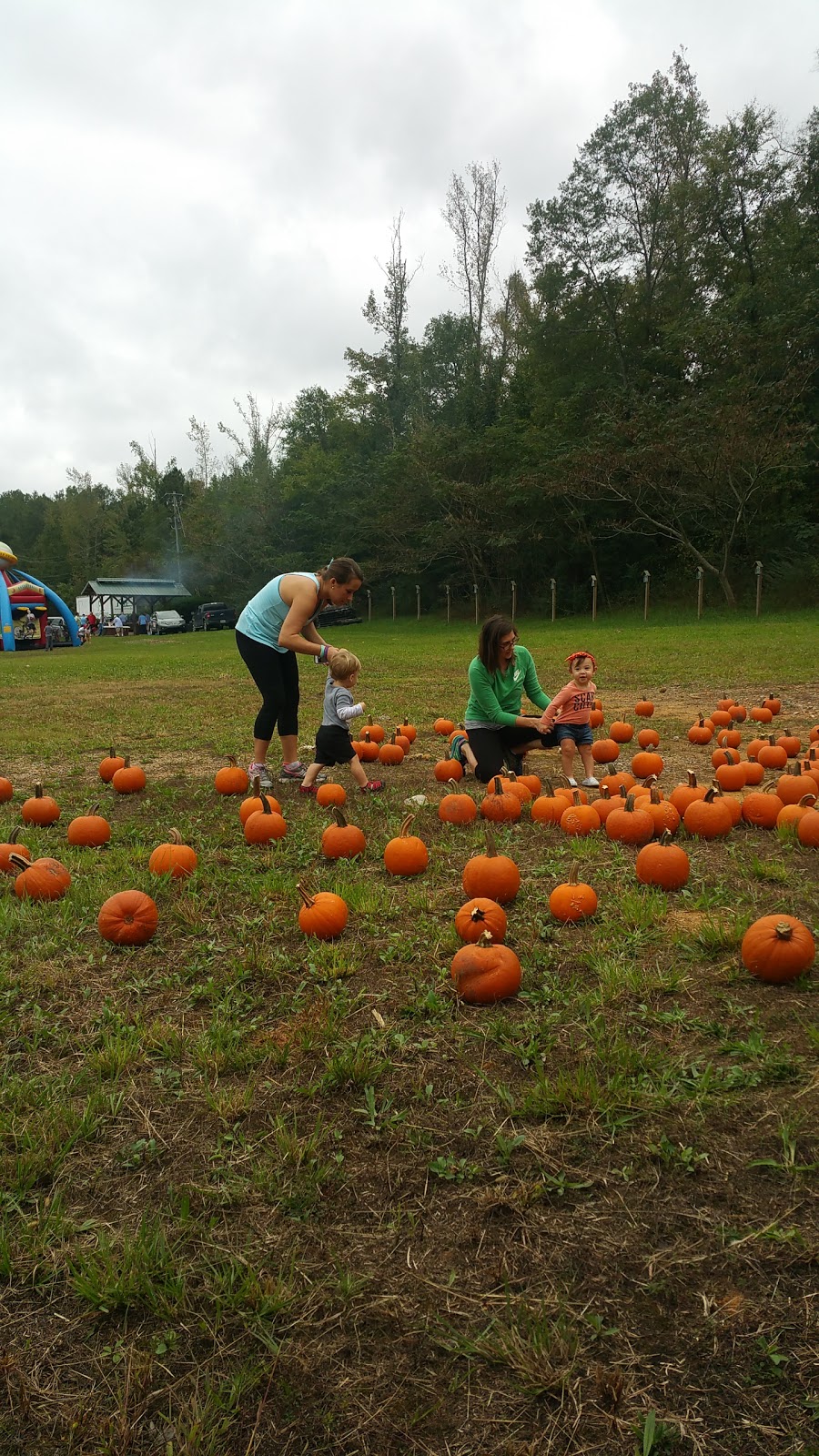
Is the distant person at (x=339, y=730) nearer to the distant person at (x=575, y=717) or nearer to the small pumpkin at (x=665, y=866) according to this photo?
the distant person at (x=575, y=717)

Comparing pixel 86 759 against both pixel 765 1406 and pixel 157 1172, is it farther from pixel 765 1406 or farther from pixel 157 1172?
pixel 765 1406

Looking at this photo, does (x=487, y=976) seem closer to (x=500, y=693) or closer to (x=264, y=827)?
(x=264, y=827)

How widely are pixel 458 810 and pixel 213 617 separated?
5335 centimetres

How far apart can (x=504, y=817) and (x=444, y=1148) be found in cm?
315

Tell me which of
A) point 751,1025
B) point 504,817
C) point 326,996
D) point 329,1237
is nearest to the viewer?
point 329,1237

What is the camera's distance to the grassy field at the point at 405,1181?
1547 mm

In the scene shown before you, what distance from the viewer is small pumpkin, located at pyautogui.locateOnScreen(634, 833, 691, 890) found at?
3.96 meters

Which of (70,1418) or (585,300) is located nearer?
(70,1418)

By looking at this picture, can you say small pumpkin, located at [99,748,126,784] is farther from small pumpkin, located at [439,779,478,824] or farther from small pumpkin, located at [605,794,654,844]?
small pumpkin, located at [605,794,654,844]

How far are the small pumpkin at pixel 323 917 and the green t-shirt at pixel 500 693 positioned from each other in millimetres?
3180

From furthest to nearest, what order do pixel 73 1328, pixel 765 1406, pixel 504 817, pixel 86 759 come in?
1. pixel 86 759
2. pixel 504 817
3. pixel 73 1328
4. pixel 765 1406

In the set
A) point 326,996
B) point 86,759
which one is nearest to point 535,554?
point 86,759

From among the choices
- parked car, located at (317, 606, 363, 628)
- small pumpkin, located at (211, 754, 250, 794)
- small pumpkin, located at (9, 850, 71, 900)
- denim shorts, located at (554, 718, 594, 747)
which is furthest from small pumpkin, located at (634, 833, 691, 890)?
parked car, located at (317, 606, 363, 628)

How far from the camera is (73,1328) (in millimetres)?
1719
